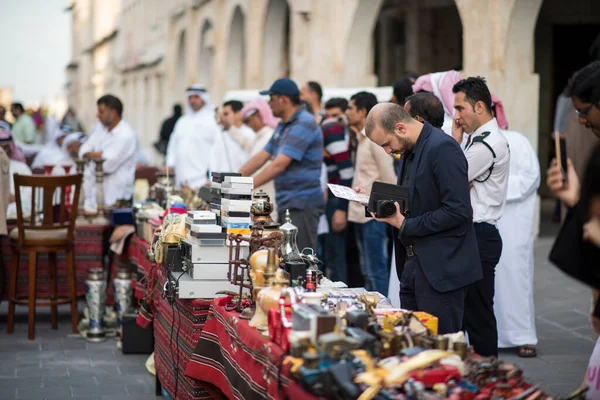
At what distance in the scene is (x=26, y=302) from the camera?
7.73 metres

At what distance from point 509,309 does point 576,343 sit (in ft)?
2.56

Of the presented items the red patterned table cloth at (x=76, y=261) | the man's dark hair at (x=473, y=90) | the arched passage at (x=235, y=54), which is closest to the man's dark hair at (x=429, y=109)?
the man's dark hair at (x=473, y=90)

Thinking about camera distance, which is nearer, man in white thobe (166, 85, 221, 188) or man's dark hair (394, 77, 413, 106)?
man's dark hair (394, 77, 413, 106)

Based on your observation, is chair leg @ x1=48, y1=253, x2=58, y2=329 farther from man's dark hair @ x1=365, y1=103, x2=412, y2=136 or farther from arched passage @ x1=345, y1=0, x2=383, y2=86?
arched passage @ x1=345, y1=0, x2=383, y2=86

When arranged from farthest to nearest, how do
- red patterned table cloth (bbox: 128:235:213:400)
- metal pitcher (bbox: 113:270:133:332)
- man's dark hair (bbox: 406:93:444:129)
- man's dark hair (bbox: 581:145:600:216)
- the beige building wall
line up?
the beige building wall → metal pitcher (bbox: 113:270:133:332) → man's dark hair (bbox: 406:93:444:129) → red patterned table cloth (bbox: 128:235:213:400) → man's dark hair (bbox: 581:145:600:216)

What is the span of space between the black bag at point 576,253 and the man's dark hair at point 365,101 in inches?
174

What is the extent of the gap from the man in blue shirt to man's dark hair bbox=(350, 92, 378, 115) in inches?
27.9

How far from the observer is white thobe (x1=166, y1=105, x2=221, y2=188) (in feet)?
37.2

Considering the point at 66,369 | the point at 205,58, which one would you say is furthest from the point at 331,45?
the point at 205,58

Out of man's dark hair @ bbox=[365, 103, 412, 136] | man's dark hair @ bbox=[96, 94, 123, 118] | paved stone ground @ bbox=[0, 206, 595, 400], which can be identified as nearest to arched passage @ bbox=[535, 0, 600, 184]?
paved stone ground @ bbox=[0, 206, 595, 400]

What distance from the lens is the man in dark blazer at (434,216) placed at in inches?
168

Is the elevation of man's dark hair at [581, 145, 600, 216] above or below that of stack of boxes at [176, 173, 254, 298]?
above

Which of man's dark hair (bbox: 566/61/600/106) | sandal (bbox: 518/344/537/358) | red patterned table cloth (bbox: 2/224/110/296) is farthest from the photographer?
red patterned table cloth (bbox: 2/224/110/296)

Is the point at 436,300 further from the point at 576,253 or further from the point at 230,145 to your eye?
the point at 230,145
